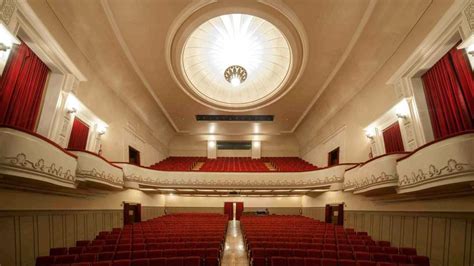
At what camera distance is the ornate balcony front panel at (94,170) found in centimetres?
547

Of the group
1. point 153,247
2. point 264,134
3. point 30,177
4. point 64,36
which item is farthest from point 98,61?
point 264,134

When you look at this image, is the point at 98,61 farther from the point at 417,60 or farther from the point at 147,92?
the point at 417,60

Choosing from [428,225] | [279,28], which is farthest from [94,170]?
[428,225]

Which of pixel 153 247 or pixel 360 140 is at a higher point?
pixel 360 140

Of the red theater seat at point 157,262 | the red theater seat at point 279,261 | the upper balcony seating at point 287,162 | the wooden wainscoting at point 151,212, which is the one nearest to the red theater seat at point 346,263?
the red theater seat at point 279,261

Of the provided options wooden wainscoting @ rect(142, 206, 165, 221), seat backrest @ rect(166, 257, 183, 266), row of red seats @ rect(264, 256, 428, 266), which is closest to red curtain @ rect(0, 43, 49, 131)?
seat backrest @ rect(166, 257, 183, 266)

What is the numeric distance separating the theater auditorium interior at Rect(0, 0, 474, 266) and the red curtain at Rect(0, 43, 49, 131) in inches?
1.3

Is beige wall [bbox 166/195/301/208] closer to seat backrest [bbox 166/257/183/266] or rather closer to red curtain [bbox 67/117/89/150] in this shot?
red curtain [bbox 67/117/89/150]

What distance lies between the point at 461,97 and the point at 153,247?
5.70 metres

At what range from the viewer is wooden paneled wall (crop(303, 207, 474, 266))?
164 inches

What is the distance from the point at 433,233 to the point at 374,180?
1.32 meters

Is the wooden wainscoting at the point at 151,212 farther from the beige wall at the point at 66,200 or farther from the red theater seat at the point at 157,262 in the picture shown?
the red theater seat at the point at 157,262

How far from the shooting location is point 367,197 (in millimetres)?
7289

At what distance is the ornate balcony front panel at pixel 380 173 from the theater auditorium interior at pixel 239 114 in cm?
4
